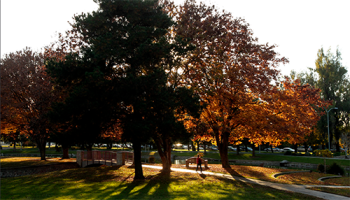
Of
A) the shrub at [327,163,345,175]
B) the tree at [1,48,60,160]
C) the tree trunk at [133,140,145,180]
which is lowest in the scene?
the shrub at [327,163,345,175]

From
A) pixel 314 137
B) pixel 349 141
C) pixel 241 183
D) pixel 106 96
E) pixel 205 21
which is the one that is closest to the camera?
pixel 106 96

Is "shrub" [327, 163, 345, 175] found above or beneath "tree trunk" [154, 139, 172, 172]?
beneath

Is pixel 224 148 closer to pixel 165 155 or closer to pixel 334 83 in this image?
pixel 165 155

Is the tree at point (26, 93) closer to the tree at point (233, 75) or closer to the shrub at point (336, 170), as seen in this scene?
the tree at point (233, 75)

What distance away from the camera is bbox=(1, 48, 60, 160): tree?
79.0 feet

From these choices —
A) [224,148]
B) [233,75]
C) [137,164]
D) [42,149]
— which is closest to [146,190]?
[137,164]

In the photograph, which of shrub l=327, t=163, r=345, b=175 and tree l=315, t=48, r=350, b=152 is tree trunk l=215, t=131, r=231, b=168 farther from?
tree l=315, t=48, r=350, b=152

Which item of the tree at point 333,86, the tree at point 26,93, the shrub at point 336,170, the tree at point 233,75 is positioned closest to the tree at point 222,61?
the tree at point 233,75

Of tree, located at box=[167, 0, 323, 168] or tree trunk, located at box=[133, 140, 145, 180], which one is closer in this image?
tree trunk, located at box=[133, 140, 145, 180]

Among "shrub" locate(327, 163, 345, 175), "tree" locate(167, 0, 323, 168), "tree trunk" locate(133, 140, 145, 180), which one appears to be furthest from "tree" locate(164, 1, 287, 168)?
"shrub" locate(327, 163, 345, 175)

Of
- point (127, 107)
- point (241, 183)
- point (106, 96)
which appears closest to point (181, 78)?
point (127, 107)

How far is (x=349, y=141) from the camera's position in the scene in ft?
135

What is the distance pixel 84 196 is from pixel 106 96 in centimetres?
542

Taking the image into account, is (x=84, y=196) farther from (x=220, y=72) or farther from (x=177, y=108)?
(x=220, y=72)
